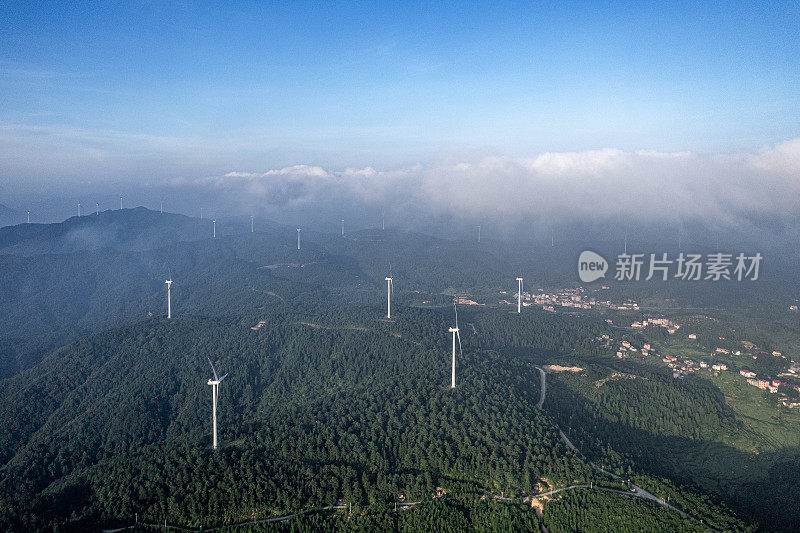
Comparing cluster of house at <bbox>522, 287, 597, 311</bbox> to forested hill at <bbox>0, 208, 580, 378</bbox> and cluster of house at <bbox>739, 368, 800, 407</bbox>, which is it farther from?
cluster of house at <bbox>739, 368, 800, 407</bbox>

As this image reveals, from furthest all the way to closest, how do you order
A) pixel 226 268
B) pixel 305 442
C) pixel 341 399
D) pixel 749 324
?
pixel 226 268
pixel 749 324
pixel 341 399
pixel 305 442

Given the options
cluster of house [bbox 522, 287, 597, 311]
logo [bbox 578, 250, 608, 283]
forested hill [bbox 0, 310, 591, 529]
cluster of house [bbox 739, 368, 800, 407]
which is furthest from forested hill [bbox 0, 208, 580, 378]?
cluster of house [bbox 739, 368, 800, 407]

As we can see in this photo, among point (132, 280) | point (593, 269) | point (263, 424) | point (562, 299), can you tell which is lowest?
point (562, 299)

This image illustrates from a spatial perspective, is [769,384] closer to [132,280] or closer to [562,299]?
[562,299]

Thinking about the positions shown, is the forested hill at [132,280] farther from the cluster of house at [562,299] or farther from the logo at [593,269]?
the logo at [593,269]

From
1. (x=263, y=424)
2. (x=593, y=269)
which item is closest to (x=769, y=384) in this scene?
(x=263, y=424)

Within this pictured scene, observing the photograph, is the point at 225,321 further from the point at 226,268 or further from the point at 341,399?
the point at 226,268

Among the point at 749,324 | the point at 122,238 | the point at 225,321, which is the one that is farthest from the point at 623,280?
the point at 122,238

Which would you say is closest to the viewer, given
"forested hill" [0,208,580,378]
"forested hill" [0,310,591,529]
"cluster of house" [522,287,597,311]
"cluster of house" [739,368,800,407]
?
"forested hill" [0,310,591,529]
